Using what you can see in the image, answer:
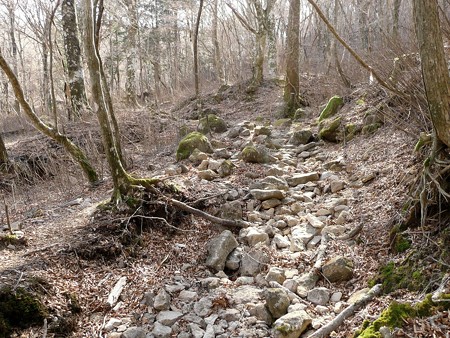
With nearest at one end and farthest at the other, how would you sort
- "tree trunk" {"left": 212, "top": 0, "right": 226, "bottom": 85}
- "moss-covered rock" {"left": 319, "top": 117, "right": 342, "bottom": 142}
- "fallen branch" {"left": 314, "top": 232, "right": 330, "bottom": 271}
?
"fallen branch" {"left": 314, "top": 232, "right": 330, "bottom": 271} → "moss-covered rock" {"left": 319, "top": 117, "right": 342, "bottom": 142} → "tree trunk" {"left": 212, "top": 0, "right": 226, "bottom": 85}

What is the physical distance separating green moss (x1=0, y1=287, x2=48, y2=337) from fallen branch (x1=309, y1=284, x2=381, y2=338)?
200 centimetres

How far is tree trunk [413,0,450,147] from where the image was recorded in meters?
2.87

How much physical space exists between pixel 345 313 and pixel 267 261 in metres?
1.20

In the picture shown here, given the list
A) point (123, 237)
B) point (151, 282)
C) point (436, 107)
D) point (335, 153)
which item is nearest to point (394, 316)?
point (436, 107)

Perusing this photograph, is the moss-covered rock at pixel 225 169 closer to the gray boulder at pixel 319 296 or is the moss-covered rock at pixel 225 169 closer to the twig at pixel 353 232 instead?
the twig at pixel 353 232

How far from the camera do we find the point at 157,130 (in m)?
8.97

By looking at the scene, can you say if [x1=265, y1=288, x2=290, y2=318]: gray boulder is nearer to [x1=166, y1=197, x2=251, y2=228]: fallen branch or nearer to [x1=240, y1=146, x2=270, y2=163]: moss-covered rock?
[x1=166, y1=197, x2=251, y2=228]: fallen branch

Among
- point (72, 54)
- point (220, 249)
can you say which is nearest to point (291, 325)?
point (220, 249)

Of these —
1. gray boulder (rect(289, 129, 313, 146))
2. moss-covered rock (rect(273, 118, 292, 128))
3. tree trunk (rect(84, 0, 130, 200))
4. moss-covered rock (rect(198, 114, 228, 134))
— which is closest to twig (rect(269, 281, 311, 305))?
tree trunk (rect(84, 0, 130, 200))

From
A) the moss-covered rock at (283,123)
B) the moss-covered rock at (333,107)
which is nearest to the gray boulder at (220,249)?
the moss-covered rock at (333,107)

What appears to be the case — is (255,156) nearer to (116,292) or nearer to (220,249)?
(220,249)

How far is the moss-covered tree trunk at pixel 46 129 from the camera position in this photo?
473 cm

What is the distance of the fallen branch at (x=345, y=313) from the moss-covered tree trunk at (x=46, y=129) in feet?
14.0

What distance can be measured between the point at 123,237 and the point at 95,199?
1.44 metres
